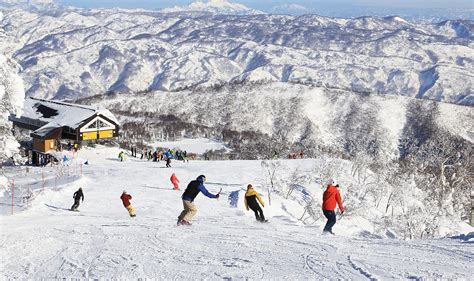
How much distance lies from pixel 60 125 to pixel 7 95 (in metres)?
37.5

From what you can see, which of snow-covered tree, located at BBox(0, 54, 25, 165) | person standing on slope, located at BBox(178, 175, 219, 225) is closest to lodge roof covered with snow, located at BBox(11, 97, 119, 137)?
snow-covered tree, located at BBox(0, 54, 25, 165)

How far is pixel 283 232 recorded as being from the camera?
1435 centimetres

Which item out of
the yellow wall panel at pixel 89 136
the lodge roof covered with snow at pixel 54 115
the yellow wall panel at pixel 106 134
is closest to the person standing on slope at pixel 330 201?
the lodge roof covered with snow at pixel 54 115

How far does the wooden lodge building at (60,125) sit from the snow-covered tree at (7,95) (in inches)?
1260

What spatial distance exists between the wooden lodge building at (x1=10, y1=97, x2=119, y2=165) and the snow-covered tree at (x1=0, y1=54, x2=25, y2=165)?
105ft

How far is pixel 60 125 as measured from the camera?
54.4 metres

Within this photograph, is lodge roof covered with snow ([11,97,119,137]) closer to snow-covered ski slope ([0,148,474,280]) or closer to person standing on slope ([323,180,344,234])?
snow-covered ski slope ([0,148,474,280])

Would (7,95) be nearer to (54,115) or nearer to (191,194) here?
(191,194)

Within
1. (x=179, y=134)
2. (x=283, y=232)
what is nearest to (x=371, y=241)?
(x=283, y=232)

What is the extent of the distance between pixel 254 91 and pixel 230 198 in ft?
536

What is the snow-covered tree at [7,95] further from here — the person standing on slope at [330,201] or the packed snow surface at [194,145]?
the packed snow surface at [194,145]

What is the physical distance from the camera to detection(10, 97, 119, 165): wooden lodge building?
5097 centimetres

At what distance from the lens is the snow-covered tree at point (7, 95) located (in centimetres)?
1798

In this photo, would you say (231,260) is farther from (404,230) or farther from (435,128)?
(435,128)
